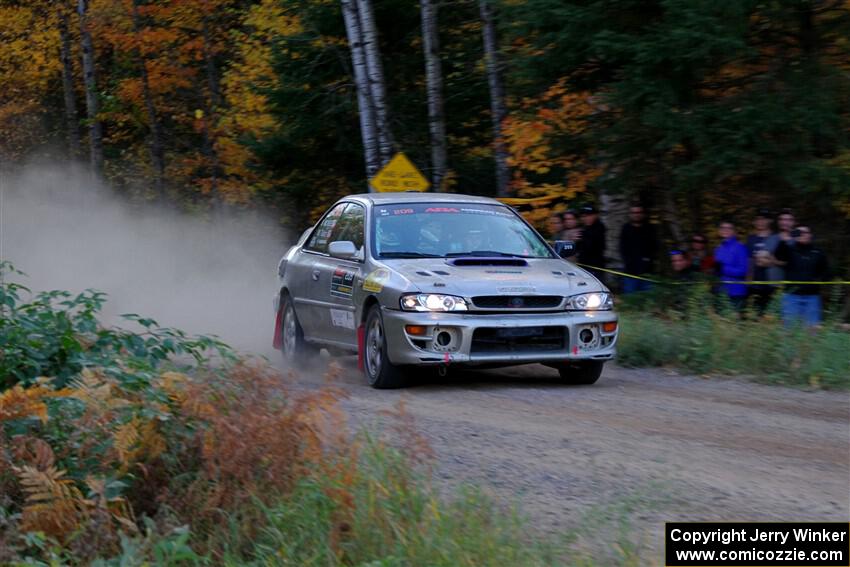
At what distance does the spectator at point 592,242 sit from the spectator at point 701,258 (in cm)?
132

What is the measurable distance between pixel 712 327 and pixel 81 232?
28.2 meters

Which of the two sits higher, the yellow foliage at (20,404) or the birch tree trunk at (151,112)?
the birch tree trunk at (151,112)

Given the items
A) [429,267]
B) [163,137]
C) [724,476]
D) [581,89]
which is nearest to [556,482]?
[724,476]

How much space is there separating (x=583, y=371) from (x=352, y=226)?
9.20 ft

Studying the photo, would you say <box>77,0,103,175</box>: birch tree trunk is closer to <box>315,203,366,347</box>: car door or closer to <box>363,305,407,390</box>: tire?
<box>315,203,366,347</box>: car door

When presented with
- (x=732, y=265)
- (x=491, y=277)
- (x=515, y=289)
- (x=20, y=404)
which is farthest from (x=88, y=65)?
(x=20, y=404)

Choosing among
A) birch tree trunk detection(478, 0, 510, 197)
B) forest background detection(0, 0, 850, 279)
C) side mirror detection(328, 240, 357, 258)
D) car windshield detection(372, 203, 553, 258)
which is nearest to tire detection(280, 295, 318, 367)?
side mirror detection(328, 240, 357, 258)

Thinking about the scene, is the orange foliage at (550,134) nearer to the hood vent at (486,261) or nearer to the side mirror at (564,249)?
the side mirror at (564,249)

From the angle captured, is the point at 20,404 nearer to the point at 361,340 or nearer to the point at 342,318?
the point at 361,340

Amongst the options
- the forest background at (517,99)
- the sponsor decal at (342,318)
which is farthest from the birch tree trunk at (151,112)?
the sponsor decal at (342,318)

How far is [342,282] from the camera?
37.1 feet

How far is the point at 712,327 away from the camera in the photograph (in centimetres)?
1205

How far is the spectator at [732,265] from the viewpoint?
14359 mm

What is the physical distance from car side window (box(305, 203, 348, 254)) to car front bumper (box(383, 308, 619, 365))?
2326 mm
